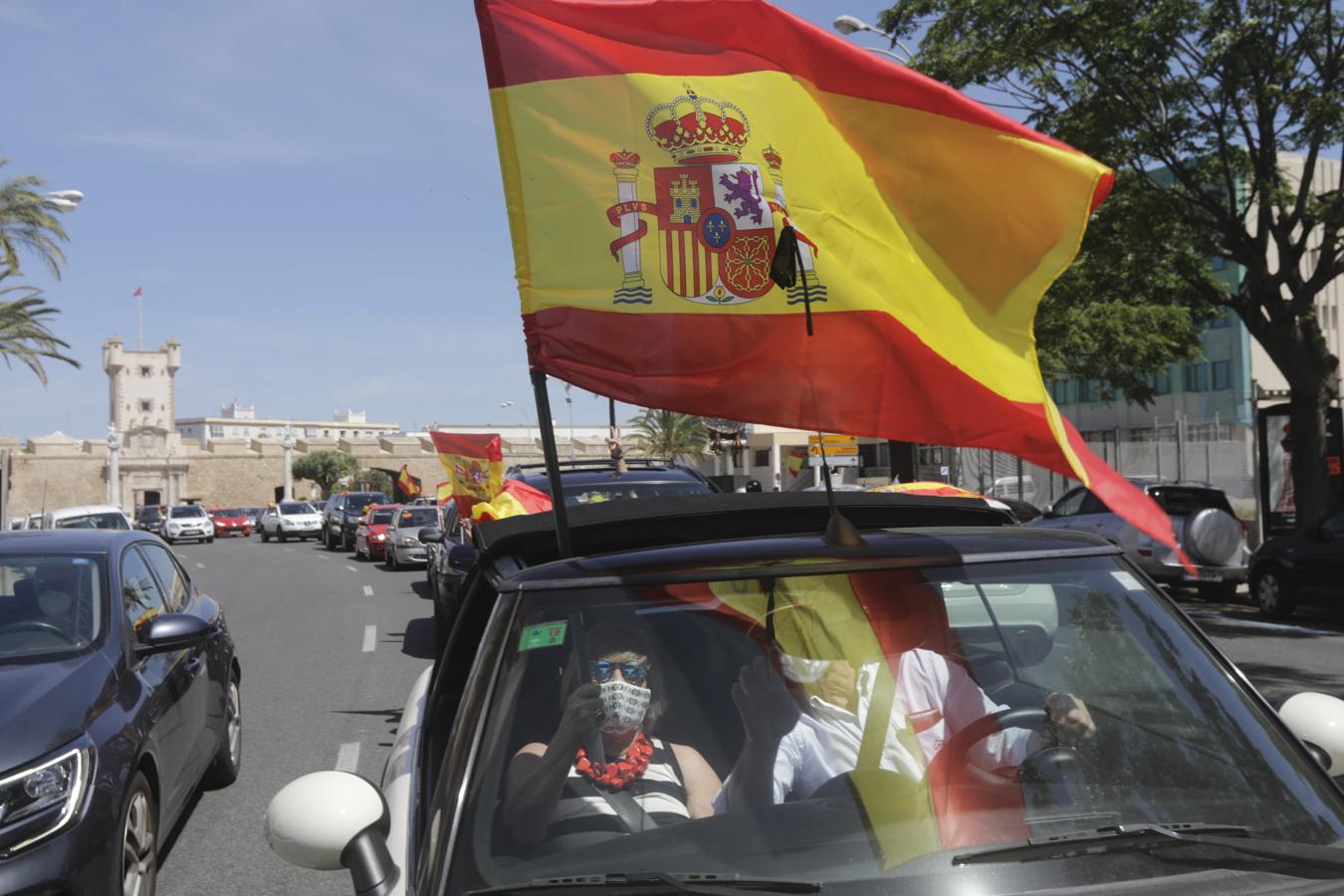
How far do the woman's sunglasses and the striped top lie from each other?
0.13 metres

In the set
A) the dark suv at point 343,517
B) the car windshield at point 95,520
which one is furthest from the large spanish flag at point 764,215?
the dark suv at point 343,517

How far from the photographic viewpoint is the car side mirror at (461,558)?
11115 millimetres

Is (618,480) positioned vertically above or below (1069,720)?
above

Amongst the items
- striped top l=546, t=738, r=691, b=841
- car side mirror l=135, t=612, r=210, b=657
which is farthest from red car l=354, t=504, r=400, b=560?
striped top l=546, t=738, r=691, b=841

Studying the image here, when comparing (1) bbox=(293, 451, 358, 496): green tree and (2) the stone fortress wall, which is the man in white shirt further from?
(1) bbox=(293, 451, 358, 496): green tree

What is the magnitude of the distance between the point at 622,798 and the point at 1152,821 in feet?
3.30

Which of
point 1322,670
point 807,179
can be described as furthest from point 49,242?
point 807,179

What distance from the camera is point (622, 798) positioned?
258 centimetres

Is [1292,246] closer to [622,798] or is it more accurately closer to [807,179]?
[807,179]

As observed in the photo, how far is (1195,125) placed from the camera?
17625mm

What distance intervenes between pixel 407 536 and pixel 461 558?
19065 millimetres

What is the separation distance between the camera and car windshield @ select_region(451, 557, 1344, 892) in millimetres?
2383

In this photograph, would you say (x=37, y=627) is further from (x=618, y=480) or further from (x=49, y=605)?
(x=618, y=480)

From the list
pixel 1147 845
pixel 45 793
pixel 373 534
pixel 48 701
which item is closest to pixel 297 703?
pixel 48 701
